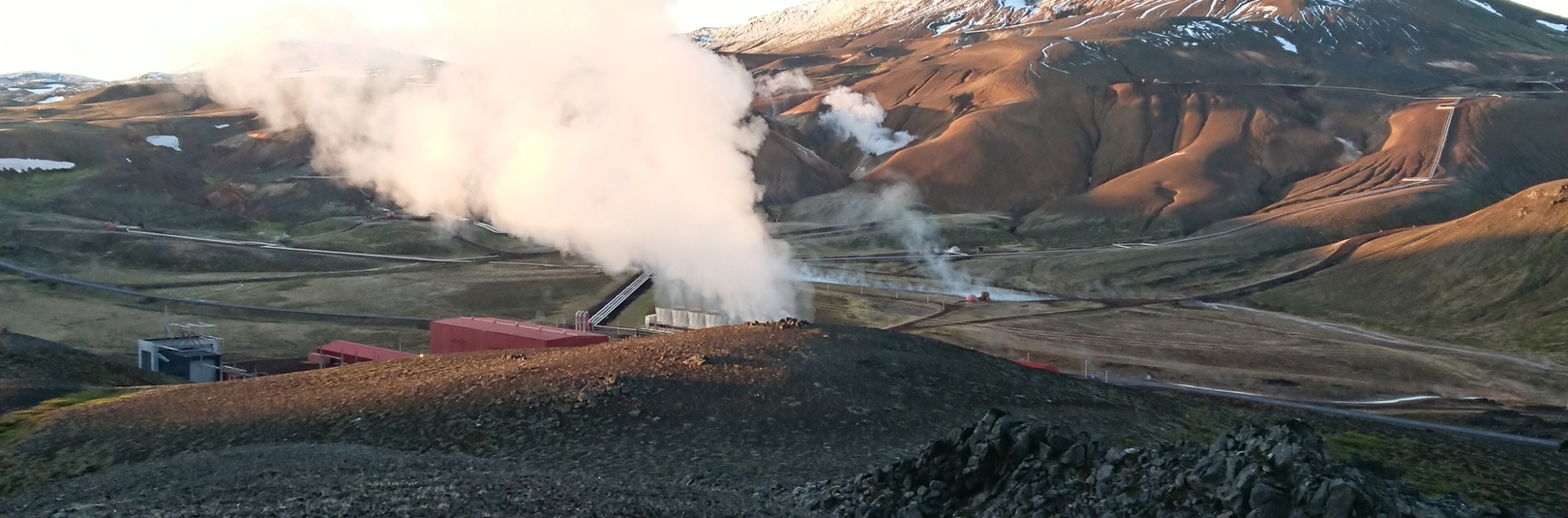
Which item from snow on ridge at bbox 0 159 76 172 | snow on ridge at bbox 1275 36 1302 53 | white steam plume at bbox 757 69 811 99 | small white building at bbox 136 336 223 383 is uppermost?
snow on ridge at bbox 1275 36 1302 53

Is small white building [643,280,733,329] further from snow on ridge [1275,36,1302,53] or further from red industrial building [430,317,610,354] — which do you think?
snow on ridge [1275,36,1302,53]

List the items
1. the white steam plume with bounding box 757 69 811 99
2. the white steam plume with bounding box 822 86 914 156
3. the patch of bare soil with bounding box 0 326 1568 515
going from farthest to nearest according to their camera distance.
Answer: the white steam plume with bounding box 757 69 811 99
the white steam plume with bounding box 822 86 914 156
the patch of bare soil with bounding box 0 326 1568 515

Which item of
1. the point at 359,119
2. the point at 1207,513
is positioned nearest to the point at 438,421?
the point at 1207,513

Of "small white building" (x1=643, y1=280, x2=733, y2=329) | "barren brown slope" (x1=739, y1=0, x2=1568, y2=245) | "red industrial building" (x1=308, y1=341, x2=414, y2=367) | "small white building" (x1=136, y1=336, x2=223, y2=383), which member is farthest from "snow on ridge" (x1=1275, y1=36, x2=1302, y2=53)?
"small white building" (x1=136, y1=336, x2=223, y2=383)

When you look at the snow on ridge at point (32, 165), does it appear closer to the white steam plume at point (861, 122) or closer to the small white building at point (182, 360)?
the small white building at point (182, 360)

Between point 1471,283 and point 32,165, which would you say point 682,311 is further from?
point 32,165

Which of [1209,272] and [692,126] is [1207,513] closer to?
[692,126]
